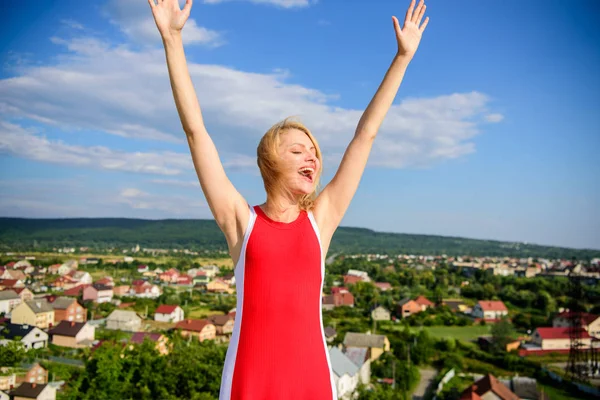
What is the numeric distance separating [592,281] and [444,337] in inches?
834

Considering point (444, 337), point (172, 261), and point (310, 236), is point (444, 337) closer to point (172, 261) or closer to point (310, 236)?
point (310, 236)

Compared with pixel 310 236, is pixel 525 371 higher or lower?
lower

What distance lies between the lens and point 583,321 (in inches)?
782

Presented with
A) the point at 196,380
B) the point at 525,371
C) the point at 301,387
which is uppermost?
the point at 301,387

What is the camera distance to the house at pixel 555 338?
18.5m

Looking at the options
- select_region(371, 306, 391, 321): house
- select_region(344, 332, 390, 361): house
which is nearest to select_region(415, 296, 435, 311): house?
select_region(371, 306, 391, 321): house

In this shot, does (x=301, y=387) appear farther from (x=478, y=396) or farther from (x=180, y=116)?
(x=478, y=396)

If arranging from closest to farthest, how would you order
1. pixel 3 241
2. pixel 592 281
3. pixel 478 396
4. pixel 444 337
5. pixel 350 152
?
pixel 350 152 → pixel 478 396 → pixel 444 337 → pixel 3 241 → pixel 592 281

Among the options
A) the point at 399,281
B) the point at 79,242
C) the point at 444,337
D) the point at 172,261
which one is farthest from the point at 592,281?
the point at 79,242

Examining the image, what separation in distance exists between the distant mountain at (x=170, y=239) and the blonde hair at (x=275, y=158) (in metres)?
27.6

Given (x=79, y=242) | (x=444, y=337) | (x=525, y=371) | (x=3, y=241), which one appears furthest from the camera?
(x=79, y=242)

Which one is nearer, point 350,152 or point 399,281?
point 350,152

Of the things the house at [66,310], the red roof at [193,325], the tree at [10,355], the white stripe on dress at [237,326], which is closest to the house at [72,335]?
the house at [66,310]

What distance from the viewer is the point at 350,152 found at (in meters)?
0.95
